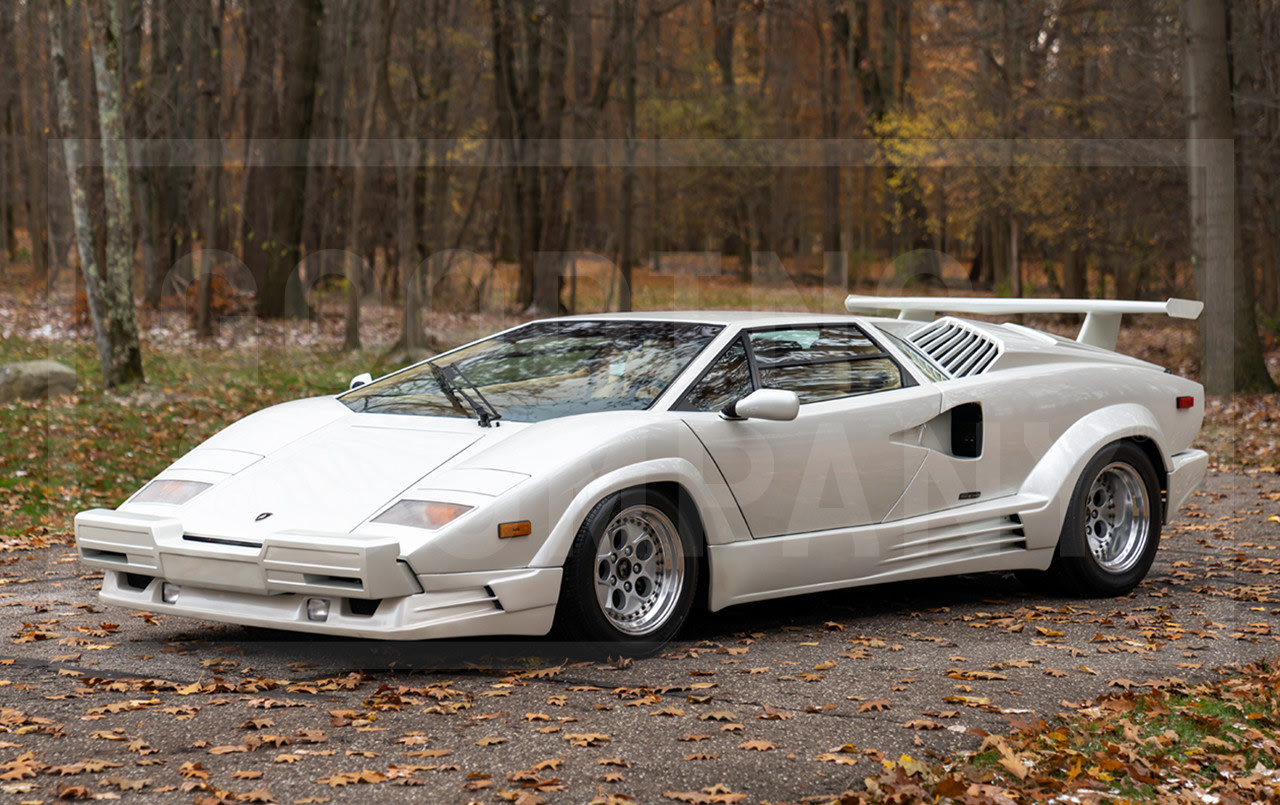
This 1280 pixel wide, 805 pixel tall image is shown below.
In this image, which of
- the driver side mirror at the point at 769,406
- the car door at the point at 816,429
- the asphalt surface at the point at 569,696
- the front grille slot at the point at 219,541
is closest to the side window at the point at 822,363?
the car door at the point at 816,429

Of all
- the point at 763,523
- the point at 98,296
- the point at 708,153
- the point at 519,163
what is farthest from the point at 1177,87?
the point at 708,153

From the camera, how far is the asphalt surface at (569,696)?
4.12 meters

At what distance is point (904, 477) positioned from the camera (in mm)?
6453

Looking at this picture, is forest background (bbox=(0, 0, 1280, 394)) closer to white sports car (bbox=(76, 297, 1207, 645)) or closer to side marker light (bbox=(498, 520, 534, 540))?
white sports car (bbox=(76, 297, 1207, 645))

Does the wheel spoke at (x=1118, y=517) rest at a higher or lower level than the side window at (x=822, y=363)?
lower

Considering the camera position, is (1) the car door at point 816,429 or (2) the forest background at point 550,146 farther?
(2) the forest background at point 550,146

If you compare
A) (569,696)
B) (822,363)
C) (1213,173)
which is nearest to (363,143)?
(1213,173)

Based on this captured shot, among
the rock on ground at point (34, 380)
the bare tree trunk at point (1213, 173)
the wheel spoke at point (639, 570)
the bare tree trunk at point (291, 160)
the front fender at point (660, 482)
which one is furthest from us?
the bare tree trunk at point (291, 160)

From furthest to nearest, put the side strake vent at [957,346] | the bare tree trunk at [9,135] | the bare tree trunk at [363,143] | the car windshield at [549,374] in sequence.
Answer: the bare tree trunk at [9,135], the bare tree trunk at [363,143], the side strake vent at [957,346], the car windshield at [549,374]

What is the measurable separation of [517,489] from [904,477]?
2196 millimetres

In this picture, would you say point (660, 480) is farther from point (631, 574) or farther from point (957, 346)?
point (957, 346)

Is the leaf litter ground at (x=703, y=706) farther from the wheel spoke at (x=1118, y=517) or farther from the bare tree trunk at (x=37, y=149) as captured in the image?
the bare tree trunk at (x=37, y=149)

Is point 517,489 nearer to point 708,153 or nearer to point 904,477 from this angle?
point 904,477

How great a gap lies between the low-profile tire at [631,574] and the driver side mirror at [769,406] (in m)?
0.52
